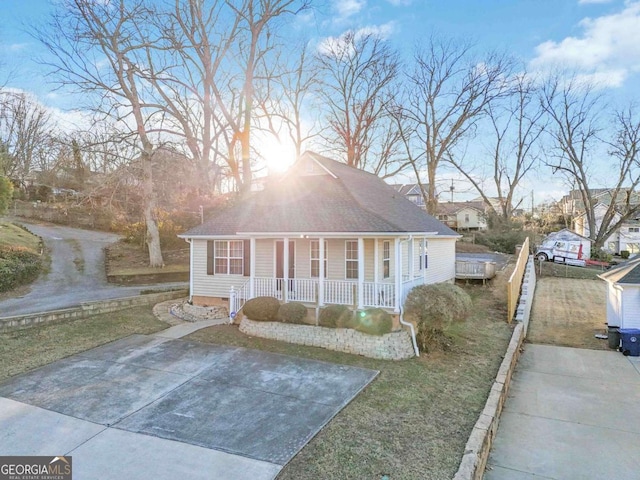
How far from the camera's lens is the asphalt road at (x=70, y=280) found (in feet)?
45.5

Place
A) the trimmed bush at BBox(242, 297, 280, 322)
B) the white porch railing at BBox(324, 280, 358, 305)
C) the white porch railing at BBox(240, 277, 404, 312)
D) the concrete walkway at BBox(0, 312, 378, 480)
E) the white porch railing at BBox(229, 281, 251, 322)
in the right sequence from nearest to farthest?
the concrete walkway at BBox(0, 312, 378, 480) < the white porch railing at BBox(240, 277, 404, 312) < the white porch railing at BBox(324, 280, 358, 305) < the trimmed bush at BBox(242, 297, 280, 322) < the white porch railing at BBox(229, 281, 251, 322)

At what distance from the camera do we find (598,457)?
234 inches

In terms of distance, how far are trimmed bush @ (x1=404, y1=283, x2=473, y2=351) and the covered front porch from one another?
0.46 meters

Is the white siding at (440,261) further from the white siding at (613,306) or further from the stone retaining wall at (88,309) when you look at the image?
the stone retaining wall at (88,309)

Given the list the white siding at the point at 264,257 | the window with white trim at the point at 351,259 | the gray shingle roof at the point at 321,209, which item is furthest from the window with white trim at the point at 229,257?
the window with white trim at the point at 351,259

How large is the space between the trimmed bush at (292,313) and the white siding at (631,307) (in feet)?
31.7

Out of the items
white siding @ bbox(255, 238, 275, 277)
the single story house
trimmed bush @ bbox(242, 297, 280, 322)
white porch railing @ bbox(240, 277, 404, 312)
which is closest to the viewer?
white porch railing @ bbox(240, 277, 404, 312)

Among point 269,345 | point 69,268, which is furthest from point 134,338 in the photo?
point 69,268

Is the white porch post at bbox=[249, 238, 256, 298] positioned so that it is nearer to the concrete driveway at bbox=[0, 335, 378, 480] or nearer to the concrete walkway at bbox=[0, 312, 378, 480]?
the concrete walkway at bbox=[0, 312, 378, 480]

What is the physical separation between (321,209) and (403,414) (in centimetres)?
807

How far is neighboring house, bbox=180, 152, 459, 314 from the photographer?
37.5ft

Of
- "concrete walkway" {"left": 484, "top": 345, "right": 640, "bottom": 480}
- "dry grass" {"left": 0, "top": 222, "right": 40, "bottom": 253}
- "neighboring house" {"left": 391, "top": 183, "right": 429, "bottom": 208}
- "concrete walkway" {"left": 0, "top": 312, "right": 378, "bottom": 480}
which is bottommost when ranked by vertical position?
"concrete walkway" {"left": 484, "top": 345, "right": 640, "bottom": 480}

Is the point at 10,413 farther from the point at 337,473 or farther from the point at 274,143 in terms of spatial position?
the point at 274,143

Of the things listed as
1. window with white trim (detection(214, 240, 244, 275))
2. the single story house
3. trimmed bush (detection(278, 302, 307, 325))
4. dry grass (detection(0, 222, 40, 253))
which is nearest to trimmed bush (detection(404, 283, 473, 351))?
trimmed bush (detection(278, 302, 307, 325))
